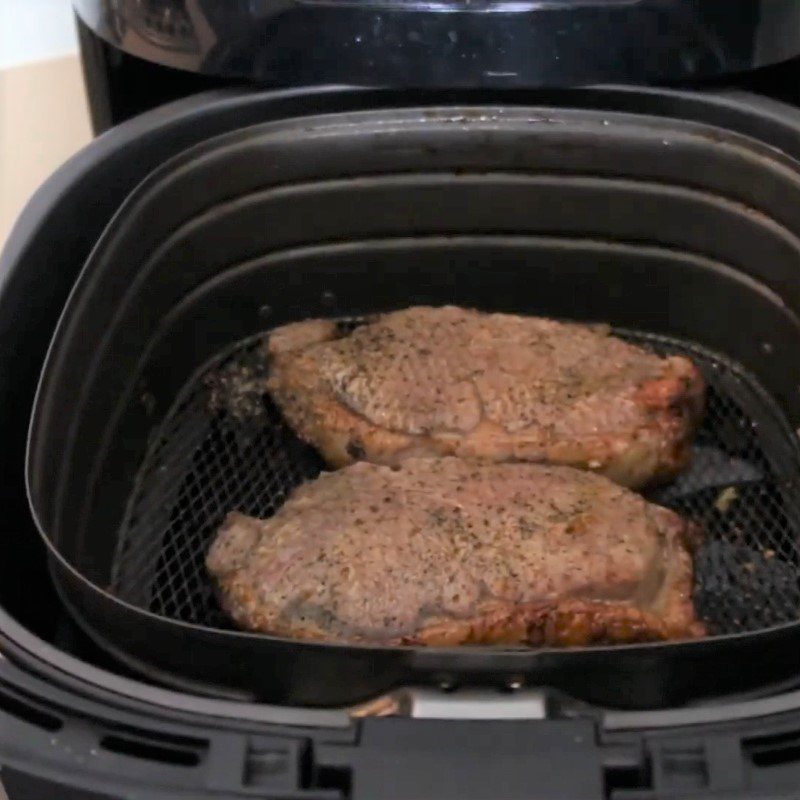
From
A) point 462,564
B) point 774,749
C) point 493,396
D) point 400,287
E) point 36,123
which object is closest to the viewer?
point 774,749

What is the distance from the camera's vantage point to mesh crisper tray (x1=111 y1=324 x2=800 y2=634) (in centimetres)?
97

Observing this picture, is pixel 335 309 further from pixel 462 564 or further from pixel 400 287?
pixel 462 564

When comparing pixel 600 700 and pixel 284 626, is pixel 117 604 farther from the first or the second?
pixel 600 700

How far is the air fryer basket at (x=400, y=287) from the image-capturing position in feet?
3.17

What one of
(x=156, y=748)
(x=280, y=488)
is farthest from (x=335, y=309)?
(x=156, y=748)

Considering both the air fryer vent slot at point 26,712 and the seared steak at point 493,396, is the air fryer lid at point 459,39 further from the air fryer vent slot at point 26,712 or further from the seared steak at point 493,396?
the air fryer vent slot at point 26,712

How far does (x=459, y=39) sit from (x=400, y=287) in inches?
11.4

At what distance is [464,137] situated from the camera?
105 centimetres

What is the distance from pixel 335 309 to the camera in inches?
46.3

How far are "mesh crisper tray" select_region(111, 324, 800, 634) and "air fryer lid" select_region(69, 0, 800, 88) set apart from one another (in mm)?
316

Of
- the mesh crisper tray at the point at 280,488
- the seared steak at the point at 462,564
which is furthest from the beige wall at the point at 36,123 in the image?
the seared steak at the point at 462,564

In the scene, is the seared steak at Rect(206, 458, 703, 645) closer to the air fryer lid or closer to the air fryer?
the air fryer

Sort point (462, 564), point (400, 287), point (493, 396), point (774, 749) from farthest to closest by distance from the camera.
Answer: point (400, 287) → point (493, 396) → point (462, 564) → point (774, 749)

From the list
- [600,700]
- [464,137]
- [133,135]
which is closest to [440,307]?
[464,137]
